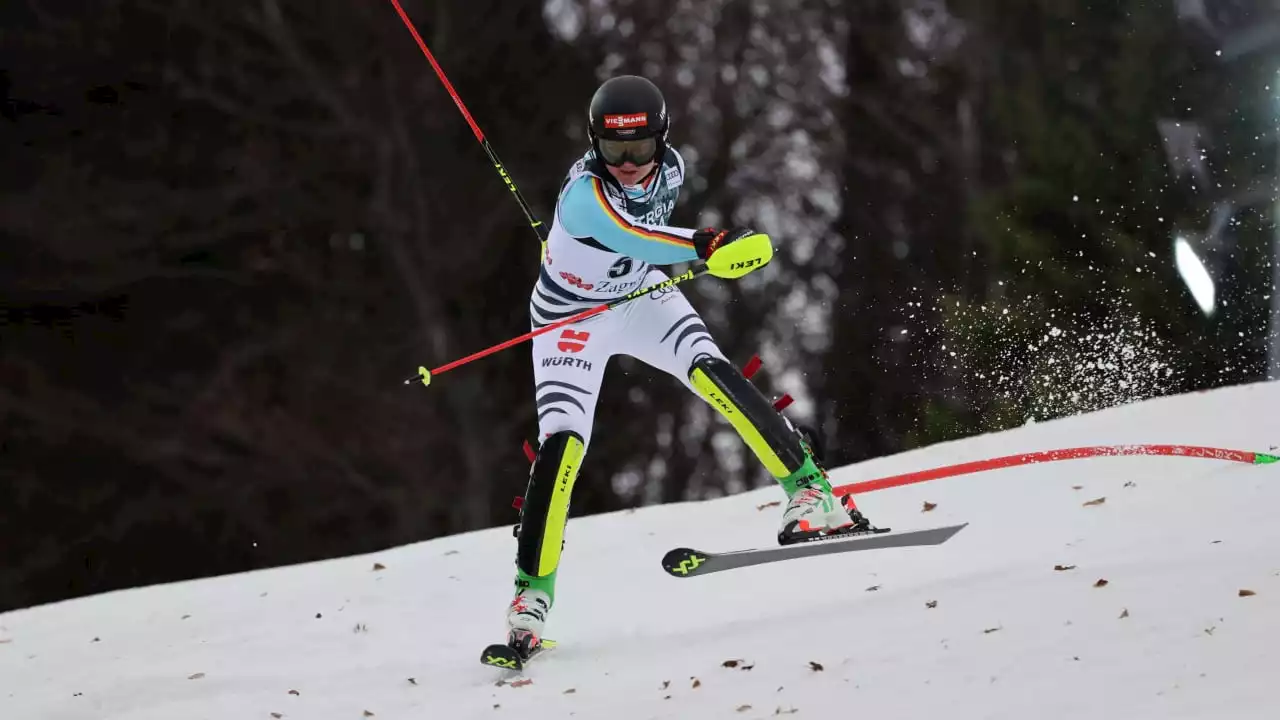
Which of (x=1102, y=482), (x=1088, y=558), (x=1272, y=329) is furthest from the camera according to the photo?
(x=1272, y=329)

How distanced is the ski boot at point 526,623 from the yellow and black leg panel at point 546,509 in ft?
0.18

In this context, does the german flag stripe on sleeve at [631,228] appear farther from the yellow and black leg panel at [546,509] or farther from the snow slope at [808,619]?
the snow slope at [808,619]

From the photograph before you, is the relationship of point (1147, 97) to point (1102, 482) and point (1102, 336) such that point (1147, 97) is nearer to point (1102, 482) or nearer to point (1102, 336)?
point (1102, 336)

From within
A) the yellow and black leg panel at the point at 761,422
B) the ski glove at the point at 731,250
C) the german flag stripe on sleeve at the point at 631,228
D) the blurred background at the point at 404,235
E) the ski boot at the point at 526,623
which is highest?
the blurred background at the point at 404,235

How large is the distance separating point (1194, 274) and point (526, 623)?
1168 cm

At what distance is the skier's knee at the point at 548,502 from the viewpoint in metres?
5.30

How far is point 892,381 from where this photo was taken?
17312mm

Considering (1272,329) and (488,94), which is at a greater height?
(488,94)

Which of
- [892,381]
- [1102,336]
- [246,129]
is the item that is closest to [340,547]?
[246,129]

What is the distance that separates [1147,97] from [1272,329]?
3177 mm

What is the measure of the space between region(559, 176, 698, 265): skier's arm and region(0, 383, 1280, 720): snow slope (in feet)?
4.19

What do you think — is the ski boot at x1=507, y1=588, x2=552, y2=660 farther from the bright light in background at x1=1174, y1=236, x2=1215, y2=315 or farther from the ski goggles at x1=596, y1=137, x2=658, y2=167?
the bright light in background at x1=1174, y1=236, x2=1215, y2=315

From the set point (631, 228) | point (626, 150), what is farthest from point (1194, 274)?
point (631, 228)

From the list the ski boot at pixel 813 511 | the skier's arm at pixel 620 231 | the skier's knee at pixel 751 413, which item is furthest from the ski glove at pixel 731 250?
the ski boot at pixel 813 511
